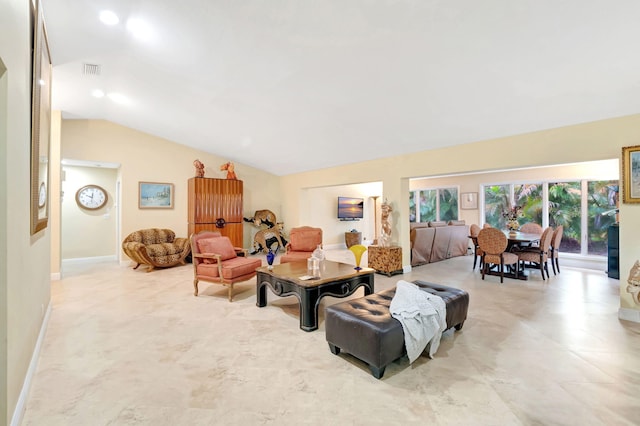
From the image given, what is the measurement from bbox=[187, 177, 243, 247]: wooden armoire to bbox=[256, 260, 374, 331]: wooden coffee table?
3.77 m

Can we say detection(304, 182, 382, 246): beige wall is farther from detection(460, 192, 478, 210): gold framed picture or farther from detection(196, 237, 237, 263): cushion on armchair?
detection(196, 237, 237, 263): cushion on armchair

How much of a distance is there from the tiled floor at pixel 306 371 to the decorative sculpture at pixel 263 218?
4.52 metres

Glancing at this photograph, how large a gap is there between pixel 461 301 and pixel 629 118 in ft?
9.33

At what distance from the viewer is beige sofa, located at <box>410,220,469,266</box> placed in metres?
6.15

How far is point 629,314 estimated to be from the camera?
10.5 feet

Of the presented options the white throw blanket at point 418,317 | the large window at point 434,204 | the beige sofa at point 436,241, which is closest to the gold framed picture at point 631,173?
the white throw blanket at point 418,317

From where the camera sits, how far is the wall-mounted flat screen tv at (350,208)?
9.42 m

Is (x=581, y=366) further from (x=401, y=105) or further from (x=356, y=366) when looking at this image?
(x=401, y=105)

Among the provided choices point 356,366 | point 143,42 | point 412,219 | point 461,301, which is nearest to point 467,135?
point 461,301

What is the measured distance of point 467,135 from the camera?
4.32m

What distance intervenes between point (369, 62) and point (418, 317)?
2605mm

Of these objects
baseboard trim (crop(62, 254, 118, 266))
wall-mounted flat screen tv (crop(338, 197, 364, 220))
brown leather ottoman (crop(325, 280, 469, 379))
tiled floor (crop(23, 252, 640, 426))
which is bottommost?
tiled floor (crop(23, 252, 640, 426))

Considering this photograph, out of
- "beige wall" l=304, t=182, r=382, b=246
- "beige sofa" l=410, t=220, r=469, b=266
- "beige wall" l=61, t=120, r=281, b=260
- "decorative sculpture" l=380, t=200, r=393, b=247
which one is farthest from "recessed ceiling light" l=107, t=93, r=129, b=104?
"beige sofa" l=410, t=220, r=469, b=266

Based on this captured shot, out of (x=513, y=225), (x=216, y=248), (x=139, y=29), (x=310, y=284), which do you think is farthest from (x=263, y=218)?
(x=513, y=225)
